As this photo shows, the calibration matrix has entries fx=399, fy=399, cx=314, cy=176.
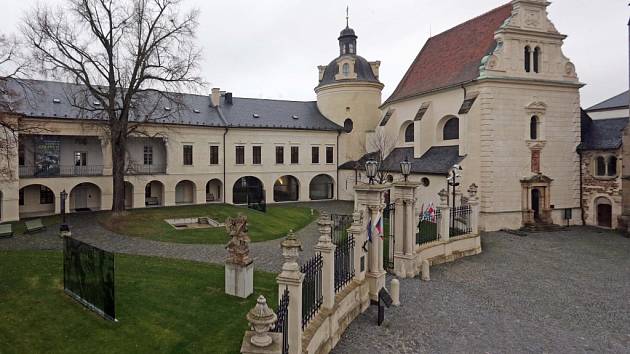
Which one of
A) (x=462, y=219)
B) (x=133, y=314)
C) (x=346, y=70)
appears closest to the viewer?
(x=133, y=314)

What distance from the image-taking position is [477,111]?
23.3 metres

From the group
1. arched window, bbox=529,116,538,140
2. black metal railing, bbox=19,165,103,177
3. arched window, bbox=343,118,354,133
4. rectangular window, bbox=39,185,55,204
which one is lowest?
rectangular window, bbox=39,185,55,204

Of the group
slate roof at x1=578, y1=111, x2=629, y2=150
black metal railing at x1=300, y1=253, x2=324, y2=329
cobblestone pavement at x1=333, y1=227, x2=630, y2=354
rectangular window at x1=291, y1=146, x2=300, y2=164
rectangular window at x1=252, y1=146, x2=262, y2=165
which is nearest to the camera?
black metal railing at x1=300, y1=253, x2=324, y2=329

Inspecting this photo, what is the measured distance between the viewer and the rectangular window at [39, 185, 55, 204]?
25.5m

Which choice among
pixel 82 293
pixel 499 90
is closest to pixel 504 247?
pixel 499 90

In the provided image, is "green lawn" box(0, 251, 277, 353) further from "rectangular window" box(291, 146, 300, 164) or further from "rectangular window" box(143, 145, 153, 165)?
"rectangular window" box(291, 146, 300, 164)

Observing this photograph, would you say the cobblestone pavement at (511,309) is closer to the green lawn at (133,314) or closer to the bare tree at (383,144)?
the green lawn at (133,314)

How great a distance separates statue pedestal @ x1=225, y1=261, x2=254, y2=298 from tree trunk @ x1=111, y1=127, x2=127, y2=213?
47.1 feet

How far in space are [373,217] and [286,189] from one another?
84.3 ft

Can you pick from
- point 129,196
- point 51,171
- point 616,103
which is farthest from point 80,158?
point 616,103

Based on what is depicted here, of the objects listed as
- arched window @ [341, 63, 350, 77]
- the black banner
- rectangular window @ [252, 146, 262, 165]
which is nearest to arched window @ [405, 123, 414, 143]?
arched window @ [341, 63, 350, 77]

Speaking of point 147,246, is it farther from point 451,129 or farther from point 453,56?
point 453,56

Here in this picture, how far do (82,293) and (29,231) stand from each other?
11.8 m

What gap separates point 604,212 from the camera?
2445 centimetres
